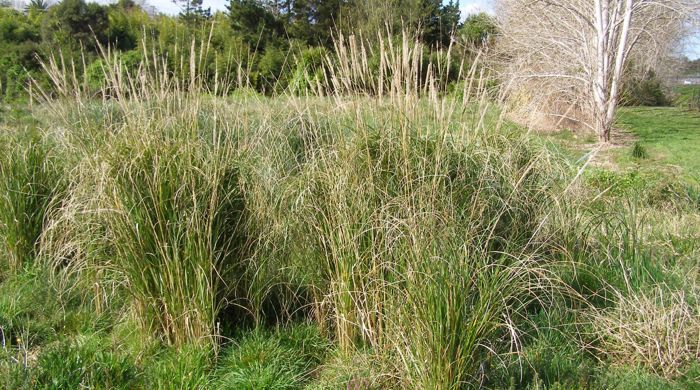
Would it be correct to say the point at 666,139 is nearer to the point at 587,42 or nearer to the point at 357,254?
the point at 587,42

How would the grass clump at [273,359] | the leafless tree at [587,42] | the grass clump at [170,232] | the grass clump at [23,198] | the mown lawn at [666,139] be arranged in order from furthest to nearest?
the leafless tree at [587,42] → the mown lawn at [666,139] → the grass clump at [23,198] → the grass clump at [170,232] → the grass clump at [273,359]

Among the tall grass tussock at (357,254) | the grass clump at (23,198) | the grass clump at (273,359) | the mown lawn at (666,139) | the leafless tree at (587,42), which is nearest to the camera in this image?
the tall grass tussock at (357,254)

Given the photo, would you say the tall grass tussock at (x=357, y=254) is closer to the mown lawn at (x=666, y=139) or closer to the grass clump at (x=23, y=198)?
the grass clump at (x=23, y=198)

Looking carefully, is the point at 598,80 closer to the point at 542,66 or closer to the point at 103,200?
the point at 542,66

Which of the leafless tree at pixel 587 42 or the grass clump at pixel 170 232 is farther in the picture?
the leafless tree at pixel 587 42

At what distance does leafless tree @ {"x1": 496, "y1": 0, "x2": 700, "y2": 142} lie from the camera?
12906 mm

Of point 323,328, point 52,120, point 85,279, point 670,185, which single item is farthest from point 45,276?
point 670,185

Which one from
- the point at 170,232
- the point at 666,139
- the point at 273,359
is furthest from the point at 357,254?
the point at 666,139

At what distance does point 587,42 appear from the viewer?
1362 centimetres

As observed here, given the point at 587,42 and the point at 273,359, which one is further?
the point at 587,42

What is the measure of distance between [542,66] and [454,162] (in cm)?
1377

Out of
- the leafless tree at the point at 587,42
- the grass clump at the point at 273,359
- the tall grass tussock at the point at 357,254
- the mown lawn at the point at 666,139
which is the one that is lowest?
the mown lawn at the point at 666,139

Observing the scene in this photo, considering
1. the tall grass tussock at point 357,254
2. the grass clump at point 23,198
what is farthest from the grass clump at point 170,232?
the grass clump at point 23,198

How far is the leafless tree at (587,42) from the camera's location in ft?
42.3
